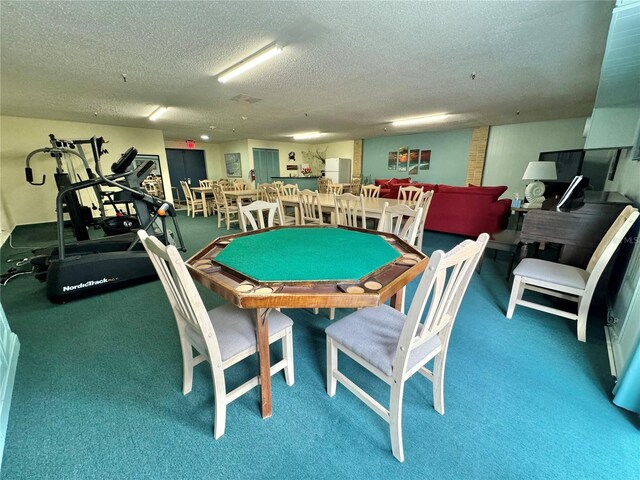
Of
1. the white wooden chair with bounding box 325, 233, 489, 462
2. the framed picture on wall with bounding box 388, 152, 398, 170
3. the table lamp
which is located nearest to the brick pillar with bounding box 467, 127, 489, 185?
the framed picture on wall with bounding box 388, 152, 398, 170

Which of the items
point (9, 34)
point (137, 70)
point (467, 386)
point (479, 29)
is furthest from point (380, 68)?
point (9, 34)

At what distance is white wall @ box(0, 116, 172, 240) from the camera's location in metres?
5.19

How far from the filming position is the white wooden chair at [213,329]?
38.1 inches

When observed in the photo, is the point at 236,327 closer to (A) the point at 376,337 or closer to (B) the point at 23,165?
(A) the point at 376,337

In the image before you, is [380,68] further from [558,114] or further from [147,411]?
[558,114]

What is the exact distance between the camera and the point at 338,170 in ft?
31.8

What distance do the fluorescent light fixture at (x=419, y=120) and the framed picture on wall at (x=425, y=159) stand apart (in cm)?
187

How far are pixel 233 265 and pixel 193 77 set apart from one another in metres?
3.12

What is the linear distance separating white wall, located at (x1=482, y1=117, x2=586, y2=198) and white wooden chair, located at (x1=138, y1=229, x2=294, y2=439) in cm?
813

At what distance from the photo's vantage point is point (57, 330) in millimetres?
1993

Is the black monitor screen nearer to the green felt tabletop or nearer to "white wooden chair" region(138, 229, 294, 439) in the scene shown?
the green felt tabletop

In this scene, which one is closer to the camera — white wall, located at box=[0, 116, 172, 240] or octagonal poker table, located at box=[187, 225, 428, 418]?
octagonal poker table, located at box=[187, 225, 428, 418]

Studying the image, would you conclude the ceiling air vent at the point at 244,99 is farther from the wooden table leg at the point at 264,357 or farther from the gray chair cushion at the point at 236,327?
the wooden table leg at the point at 264,357

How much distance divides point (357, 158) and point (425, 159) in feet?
8.54
